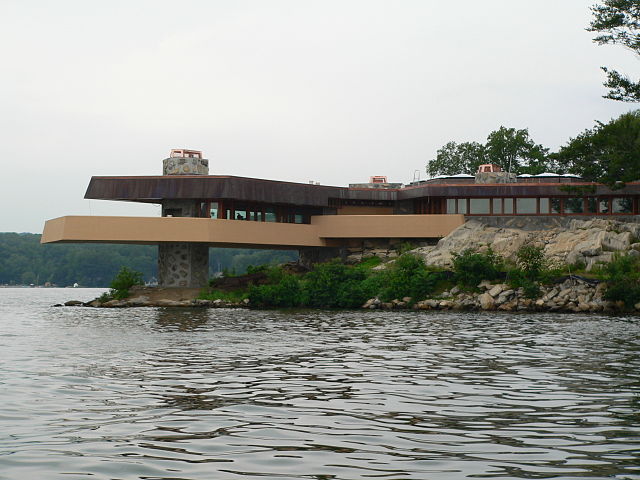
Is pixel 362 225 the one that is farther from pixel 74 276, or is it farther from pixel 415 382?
pixel 74 276

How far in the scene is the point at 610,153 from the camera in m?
59.5

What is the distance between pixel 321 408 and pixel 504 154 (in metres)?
80.8

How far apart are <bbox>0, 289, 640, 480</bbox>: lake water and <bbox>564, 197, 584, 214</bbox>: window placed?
4026 cm

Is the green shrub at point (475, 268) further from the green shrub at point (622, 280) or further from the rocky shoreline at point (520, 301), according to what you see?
the green shrub at point (622, 280)

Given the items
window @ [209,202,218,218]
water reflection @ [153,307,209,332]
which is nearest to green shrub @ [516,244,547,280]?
water reflection @ [153,307,209,332]

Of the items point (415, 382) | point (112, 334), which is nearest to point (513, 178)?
point (112, 334)

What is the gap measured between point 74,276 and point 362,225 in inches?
5625

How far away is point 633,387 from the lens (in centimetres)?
1590

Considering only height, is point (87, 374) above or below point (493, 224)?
below

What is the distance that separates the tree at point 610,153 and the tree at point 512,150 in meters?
26.1

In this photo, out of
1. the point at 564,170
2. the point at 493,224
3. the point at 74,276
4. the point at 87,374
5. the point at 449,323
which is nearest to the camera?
the point at 87,374

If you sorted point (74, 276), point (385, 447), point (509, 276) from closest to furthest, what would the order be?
point (385, 447), point (509, 276), point (74, 276)

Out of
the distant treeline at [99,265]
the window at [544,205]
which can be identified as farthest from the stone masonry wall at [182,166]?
the distant treeline at [99,265]

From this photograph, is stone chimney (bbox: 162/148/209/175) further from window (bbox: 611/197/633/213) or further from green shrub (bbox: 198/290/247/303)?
window (bbox: 611/197/633/213)
